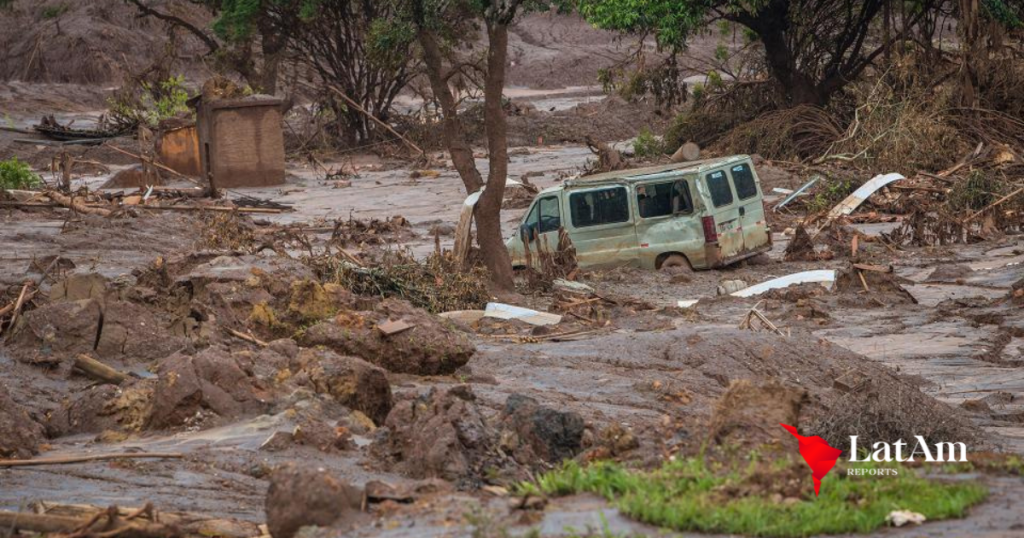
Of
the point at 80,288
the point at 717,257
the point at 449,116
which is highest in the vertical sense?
the point at 449,116

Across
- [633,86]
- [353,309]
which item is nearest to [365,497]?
[353,309]

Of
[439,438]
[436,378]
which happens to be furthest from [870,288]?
[439,438]

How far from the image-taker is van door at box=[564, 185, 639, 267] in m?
18.5

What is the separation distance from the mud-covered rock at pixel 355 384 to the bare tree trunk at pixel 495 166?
641 centimetres

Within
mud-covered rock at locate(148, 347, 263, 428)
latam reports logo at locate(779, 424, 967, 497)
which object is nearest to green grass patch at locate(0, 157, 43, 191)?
mud-covered rock at locate(148, 347, 263, 428)

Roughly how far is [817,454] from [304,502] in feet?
8.56

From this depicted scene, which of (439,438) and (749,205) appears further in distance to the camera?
(749,205)

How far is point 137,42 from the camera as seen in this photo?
5903 cm

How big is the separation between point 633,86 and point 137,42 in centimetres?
3232

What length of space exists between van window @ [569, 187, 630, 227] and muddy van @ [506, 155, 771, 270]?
0.04 feet

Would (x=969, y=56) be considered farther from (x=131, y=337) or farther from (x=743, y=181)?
(x=131, y=337)

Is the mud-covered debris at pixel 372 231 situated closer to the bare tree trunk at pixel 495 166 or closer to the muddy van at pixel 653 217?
the muddy van at pixel 653 217

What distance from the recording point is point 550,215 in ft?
61.5

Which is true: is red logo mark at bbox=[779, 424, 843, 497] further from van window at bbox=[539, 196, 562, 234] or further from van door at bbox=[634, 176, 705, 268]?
van window at bbox=[539, 196, 562, 234]
